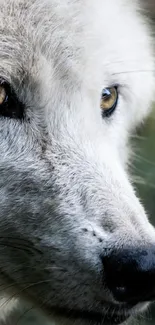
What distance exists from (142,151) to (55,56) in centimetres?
135

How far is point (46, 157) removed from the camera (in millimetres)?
1854

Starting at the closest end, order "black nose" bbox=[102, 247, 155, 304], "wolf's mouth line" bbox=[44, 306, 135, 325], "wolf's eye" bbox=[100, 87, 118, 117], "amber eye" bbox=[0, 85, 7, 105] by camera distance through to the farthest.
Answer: "black nose" bbox=[102, 247, 155, 304]
"wolf's mouth line" bbox=[44, 306, 135, 325]
"amber eye" bbox=[0, 85, 7, 105]
"wolf's eye" bbox=[100, 87, 118, 117]

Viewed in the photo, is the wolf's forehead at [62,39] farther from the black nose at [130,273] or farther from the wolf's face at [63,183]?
the black nose at [130,273]

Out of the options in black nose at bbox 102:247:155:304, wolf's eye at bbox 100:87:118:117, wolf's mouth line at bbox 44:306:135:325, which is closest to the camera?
black nose at bbox 102:247:155:304

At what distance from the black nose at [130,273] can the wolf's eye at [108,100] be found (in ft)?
2.20

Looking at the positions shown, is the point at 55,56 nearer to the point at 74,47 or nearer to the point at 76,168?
the point at 74,47

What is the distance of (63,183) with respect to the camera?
182cm

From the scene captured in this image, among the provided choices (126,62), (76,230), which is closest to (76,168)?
(76,230)

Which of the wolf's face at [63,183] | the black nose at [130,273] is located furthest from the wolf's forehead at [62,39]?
the black nose at [130,273]

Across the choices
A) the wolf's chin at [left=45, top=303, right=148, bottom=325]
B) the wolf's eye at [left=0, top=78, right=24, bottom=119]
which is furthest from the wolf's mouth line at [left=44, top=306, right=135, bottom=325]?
the wolf's eye at [left=0, top=78, right=24, bottom=119]

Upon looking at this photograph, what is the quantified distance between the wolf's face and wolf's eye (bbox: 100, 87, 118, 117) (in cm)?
12

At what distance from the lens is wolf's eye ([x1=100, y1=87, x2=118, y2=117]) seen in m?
2.20

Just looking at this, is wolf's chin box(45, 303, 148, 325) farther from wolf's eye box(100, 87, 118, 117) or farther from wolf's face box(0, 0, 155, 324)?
wolf's eye box(100, 87, 118, 117)

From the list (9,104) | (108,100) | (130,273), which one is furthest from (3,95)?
(130,273)
